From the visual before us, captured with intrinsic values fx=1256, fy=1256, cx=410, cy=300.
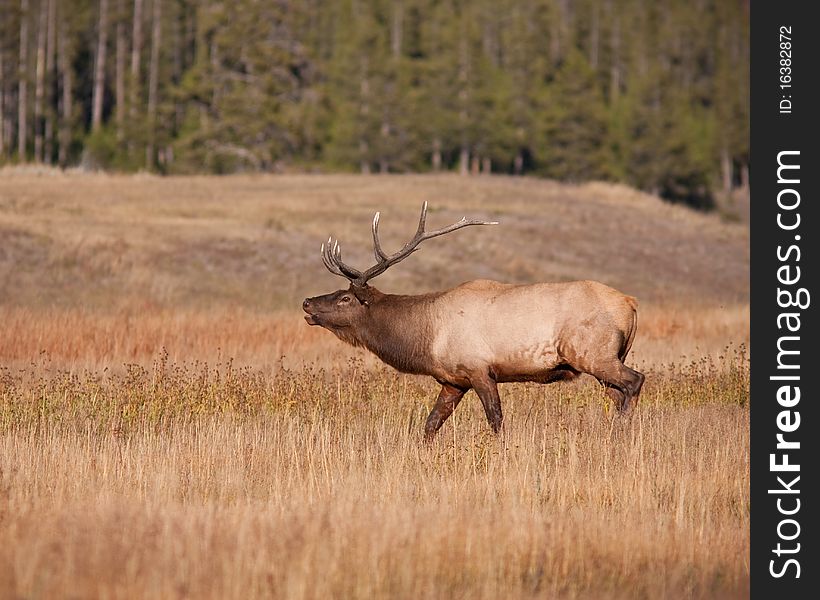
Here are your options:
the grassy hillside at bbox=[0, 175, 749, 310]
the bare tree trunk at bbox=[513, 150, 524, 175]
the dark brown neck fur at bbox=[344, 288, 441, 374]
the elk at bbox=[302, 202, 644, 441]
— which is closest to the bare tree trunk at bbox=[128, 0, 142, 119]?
the grassy hillside at bbox=[0, 175, 749, 310]

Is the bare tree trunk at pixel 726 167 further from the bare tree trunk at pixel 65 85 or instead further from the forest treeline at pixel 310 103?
the bare tree trunk at pixel 65 85

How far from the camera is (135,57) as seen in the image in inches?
3103

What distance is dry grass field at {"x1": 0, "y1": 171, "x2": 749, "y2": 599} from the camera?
6.83 metres

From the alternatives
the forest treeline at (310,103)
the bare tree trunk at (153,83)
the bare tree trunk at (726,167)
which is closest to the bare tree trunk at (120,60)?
the forest treeline at (310,103)

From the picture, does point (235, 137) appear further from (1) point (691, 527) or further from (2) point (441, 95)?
(1) point (691, 527)

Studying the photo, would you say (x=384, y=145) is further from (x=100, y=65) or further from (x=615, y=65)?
(x=615, y=65)

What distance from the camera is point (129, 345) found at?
17.5 m

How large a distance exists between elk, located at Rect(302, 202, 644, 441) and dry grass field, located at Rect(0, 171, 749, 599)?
39 centimetres

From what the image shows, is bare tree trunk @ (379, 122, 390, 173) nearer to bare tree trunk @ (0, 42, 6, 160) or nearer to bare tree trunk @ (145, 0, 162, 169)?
bare tree trunk @ (145, 0, 162, 169)

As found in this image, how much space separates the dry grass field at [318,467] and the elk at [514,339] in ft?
1.27

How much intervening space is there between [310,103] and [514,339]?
63.7 meters

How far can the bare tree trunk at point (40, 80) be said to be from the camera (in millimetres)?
73062

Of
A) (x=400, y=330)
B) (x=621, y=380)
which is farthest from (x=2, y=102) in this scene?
(x=621, y=380)

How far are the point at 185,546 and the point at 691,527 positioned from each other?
A: 311cm
